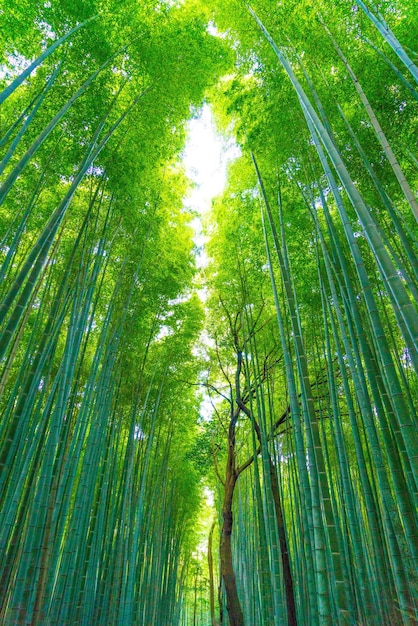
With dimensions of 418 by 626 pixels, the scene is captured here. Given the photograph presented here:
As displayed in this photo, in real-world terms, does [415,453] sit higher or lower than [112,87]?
lower

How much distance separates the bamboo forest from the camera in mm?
2264

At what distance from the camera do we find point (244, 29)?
3.84 meters

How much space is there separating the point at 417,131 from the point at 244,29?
2081mm

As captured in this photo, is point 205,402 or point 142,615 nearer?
point 142,615

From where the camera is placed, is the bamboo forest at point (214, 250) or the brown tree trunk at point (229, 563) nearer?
the bamboo forest at point (214, 250)

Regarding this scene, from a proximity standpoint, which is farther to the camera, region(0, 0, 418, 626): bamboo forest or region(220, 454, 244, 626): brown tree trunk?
region(220, 454, 244, 626): brown tree trunk

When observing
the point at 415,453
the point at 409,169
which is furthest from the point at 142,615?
the point at 409,169

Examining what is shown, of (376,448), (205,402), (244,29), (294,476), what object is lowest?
(376,448)

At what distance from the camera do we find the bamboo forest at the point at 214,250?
2.26 metres

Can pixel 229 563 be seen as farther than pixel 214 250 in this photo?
No

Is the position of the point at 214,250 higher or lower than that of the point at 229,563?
higher

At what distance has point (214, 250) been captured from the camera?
6.21 meters

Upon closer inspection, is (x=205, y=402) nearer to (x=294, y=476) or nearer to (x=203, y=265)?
(x=203, y=265)

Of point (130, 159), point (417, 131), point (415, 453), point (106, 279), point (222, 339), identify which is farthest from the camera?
point (222, 339)
